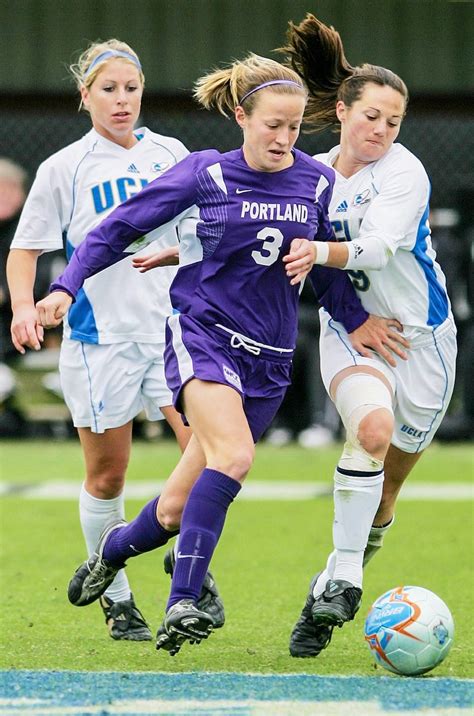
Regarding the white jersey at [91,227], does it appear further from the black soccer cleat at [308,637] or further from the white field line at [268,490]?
the white field line at [268,490]

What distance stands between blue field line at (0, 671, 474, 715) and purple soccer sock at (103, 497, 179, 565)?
619mm

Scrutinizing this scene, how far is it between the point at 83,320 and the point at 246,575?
192 centimetres

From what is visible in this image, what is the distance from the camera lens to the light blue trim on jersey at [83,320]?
5.43 meters

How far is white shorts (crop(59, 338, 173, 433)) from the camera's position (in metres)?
5.40

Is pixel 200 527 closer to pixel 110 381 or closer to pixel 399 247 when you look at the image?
pixel 110 381

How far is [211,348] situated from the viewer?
456 cm

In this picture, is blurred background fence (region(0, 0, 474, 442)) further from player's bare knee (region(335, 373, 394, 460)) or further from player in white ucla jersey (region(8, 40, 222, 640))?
player's bare knee (region(335, 373, 394, 460))

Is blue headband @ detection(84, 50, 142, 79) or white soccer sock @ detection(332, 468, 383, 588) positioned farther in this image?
blue headband @ detection(84, 50, 142, 79)

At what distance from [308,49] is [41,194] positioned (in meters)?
1.20

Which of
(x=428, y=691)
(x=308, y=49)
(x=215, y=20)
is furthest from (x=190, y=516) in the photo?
(x=215, y=20)

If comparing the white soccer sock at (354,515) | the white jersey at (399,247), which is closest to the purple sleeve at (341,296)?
the white jersey at (399,247)

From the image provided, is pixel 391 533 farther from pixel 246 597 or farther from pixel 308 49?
pixel 308 49

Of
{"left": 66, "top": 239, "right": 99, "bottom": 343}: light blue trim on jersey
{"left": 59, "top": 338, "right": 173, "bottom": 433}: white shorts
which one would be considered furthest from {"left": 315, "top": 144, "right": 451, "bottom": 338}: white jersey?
{"left": 66, "top": 239, "right": 99, "bottom": 343}: light blue trim on jersey

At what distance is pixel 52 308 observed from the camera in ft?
14.7
